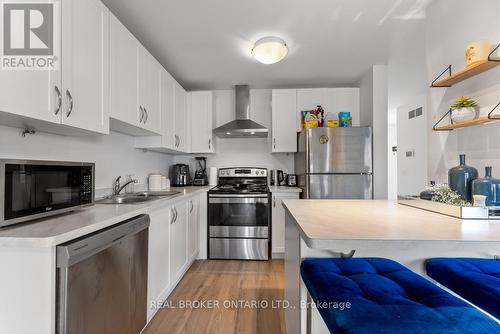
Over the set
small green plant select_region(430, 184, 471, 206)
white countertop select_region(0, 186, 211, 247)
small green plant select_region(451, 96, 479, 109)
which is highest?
small green plant select_region(451, 96, 479, 109)

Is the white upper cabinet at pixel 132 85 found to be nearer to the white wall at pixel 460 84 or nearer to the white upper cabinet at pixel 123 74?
the white upper cabinet at pixel 123 74

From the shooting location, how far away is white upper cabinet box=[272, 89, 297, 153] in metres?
3.19

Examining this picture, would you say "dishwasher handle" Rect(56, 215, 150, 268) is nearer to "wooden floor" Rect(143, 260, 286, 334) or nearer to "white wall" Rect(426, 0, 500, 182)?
"wooden floor" Rect(143, 260, 286, 334)

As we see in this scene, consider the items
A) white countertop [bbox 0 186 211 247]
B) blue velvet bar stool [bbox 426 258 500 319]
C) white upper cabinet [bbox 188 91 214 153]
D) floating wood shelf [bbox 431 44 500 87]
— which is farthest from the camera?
white upper cabinet [bbox 188 91 214 153]

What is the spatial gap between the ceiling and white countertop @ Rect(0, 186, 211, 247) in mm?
1490

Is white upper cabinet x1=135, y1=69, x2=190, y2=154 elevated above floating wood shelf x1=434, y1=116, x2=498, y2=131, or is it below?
above

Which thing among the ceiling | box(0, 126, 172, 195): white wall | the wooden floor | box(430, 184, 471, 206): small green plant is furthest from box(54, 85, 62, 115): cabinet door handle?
box(430, 184, 471, 206): small green plant

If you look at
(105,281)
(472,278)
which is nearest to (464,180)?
(472,278)

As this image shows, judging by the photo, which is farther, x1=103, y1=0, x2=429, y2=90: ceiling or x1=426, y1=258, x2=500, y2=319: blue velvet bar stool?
x1=103, y1=0, x2=429, y2=90: ceiling

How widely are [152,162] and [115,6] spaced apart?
64.2 inches

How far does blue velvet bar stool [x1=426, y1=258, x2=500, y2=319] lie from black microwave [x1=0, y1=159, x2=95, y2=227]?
1723mm

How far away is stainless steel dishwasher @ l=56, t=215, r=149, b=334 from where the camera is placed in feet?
3.02

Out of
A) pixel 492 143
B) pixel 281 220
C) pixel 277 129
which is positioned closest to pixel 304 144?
pixel 277 129

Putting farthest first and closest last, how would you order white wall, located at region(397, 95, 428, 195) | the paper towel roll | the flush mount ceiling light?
1. white wall, located at region(397, 95, 428, 195)
2. the paper towel roll
3. the flush mount ceiling light
